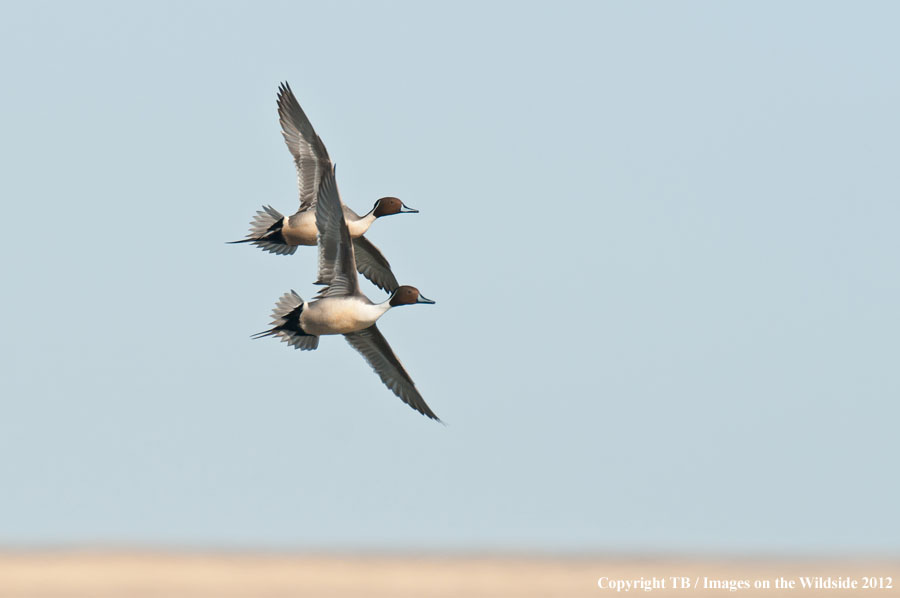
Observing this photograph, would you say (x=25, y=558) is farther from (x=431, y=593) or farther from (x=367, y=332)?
(x=367, y=332)

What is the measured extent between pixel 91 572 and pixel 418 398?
434 inches

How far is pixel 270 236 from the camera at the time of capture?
15398 mm

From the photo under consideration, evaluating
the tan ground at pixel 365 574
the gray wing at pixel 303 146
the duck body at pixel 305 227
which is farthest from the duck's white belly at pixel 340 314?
the tan ground at pixel 365 574

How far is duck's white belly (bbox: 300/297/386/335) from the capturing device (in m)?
13.3

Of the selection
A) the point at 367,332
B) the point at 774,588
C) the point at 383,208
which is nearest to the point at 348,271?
the point at 367,332

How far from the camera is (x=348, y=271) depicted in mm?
13273

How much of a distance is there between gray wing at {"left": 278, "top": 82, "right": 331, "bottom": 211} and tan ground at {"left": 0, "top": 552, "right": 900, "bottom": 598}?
312 inches

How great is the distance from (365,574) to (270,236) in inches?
406

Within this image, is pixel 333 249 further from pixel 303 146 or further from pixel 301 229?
pixel 303 146

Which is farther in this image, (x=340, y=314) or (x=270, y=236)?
(x=270, y=236)

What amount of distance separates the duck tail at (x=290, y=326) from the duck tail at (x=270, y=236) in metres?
1.06

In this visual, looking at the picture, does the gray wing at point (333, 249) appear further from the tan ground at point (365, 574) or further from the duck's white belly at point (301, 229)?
the tan ground at point (365, 574)

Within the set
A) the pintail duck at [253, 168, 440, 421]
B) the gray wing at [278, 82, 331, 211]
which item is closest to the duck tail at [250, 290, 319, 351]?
the pintail duck at [253, 168, 440, 421]

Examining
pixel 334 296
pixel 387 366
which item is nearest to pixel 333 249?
pixel 334 296
